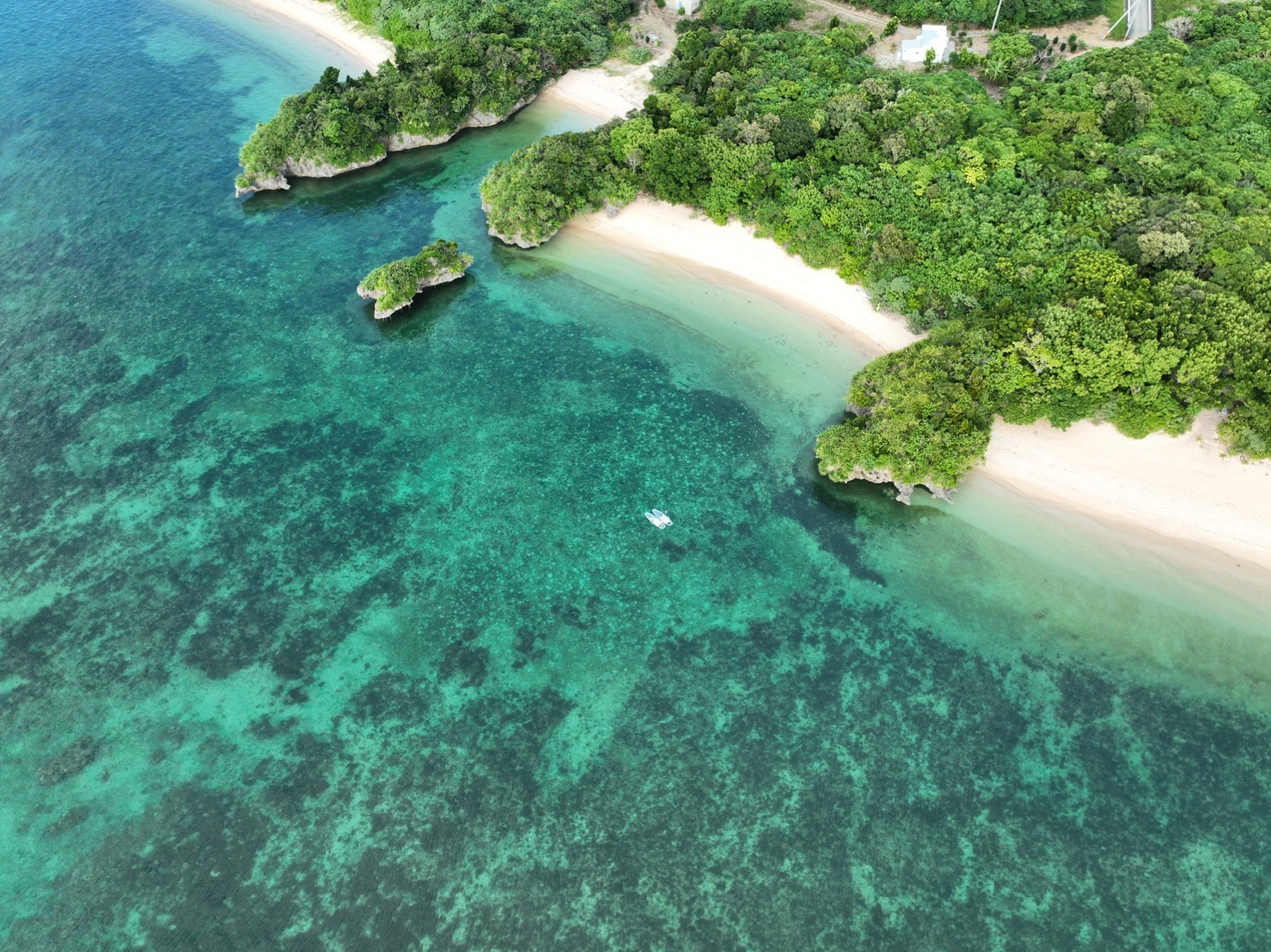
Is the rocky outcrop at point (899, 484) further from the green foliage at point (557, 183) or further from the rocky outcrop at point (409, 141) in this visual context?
the rocky outcrop at point (409, 141)

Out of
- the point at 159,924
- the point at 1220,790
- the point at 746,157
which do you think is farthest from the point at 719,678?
the point at 746,157

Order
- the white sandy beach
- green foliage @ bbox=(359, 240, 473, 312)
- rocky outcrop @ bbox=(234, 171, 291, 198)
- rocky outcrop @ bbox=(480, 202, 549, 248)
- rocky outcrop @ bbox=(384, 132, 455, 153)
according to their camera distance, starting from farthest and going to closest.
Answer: the white sandy beach, rocky outcrop @ bbox=(384, 132, 455, 153), rocky outcrop @ bbox=(234, 171, 291, 198), rocky outcrop @ bbox=(480, 202, 549, 248), green foliage @ bbox=(359, 240, 473, 312)

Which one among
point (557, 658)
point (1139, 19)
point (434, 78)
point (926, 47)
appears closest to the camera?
point (557, 658)

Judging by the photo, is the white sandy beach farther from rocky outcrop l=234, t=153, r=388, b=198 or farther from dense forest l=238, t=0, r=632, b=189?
rocky outcrop l=234, t=153, r=388, b=198

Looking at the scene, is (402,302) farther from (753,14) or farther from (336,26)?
(336,26)

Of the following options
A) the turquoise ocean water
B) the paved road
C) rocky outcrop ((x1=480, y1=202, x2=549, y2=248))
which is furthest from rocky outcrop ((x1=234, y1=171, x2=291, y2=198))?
the paved road

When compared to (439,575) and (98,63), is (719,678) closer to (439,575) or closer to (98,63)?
(439,575)

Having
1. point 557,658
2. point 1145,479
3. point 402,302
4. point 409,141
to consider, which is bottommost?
point 557,658

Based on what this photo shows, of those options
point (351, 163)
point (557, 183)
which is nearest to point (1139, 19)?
point (557, 183)
